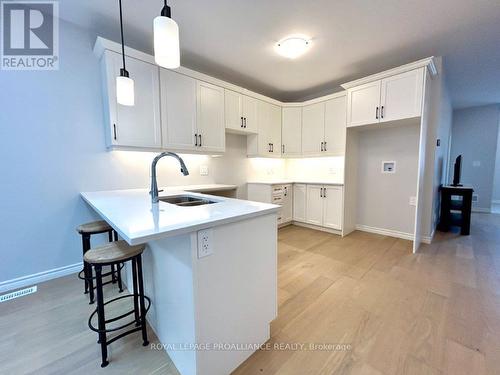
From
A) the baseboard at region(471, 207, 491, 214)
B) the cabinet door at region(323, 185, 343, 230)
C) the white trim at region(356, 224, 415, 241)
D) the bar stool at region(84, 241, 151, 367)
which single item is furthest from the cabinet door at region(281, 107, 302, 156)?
the baseboard at region(471, 207, 491, 214)

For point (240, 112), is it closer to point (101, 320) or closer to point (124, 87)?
point (124, 87)

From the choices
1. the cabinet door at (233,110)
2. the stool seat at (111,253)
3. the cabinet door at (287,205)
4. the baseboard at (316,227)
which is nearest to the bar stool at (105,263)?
the stool seat at (111,253)

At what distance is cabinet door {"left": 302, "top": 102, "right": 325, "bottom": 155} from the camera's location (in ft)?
12.7

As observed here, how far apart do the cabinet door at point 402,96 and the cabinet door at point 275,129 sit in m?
1.79

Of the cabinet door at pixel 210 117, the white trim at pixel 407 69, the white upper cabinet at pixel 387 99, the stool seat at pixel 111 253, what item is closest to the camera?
the stool seat at pixel 111 253

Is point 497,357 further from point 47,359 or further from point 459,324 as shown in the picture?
point 47,359

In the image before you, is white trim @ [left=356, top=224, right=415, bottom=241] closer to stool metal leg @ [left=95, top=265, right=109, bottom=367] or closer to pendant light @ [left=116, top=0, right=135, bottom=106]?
stool metal leg @ [left=95, top=265, right=109, bottom=367]

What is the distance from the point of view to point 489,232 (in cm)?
379

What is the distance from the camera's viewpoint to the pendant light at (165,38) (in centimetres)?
118

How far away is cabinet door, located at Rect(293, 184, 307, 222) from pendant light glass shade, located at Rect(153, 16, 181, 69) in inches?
130

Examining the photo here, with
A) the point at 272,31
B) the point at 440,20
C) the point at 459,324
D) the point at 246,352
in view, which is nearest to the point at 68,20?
the point at 272,31

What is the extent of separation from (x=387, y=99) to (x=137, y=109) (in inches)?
130

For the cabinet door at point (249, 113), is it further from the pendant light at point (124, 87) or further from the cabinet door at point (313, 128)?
the pendant light at point (124, 87)

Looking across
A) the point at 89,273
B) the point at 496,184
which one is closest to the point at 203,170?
the point at 89,273
